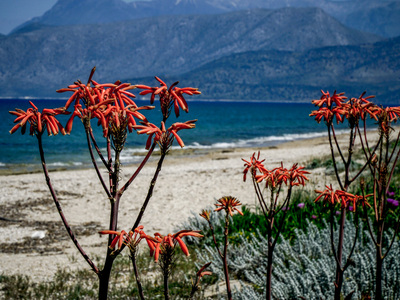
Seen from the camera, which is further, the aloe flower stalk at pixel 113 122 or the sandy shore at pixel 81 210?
the sandy shore at pixel 81 210

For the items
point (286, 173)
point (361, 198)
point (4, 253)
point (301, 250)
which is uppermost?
point (286, 173)

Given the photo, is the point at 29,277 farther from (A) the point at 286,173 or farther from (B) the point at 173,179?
(B) the point at 173,179

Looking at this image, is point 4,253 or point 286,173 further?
point 4,253

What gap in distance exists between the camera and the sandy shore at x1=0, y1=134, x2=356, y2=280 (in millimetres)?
7934

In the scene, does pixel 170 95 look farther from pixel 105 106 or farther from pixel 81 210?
pixel 81 210

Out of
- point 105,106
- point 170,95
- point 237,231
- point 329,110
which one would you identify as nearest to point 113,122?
point 105,106

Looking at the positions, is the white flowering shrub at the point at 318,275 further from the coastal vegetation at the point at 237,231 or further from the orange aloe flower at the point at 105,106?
the orange aloe flower at the point at 105,106

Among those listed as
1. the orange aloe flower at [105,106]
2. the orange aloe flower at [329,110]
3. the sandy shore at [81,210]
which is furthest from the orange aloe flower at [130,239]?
the sandy shore at [81,210]

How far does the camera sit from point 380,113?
256 cm

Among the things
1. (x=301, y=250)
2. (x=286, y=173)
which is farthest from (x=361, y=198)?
(x=301, y=250)

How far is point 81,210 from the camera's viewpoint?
12172 millimetres

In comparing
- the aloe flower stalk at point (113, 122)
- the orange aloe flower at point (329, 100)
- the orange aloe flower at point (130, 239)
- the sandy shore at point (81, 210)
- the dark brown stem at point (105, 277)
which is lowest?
the sandy shore at point (81, 210)

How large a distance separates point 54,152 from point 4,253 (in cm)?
2690

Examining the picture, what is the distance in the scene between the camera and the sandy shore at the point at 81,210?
7934 millimetres
